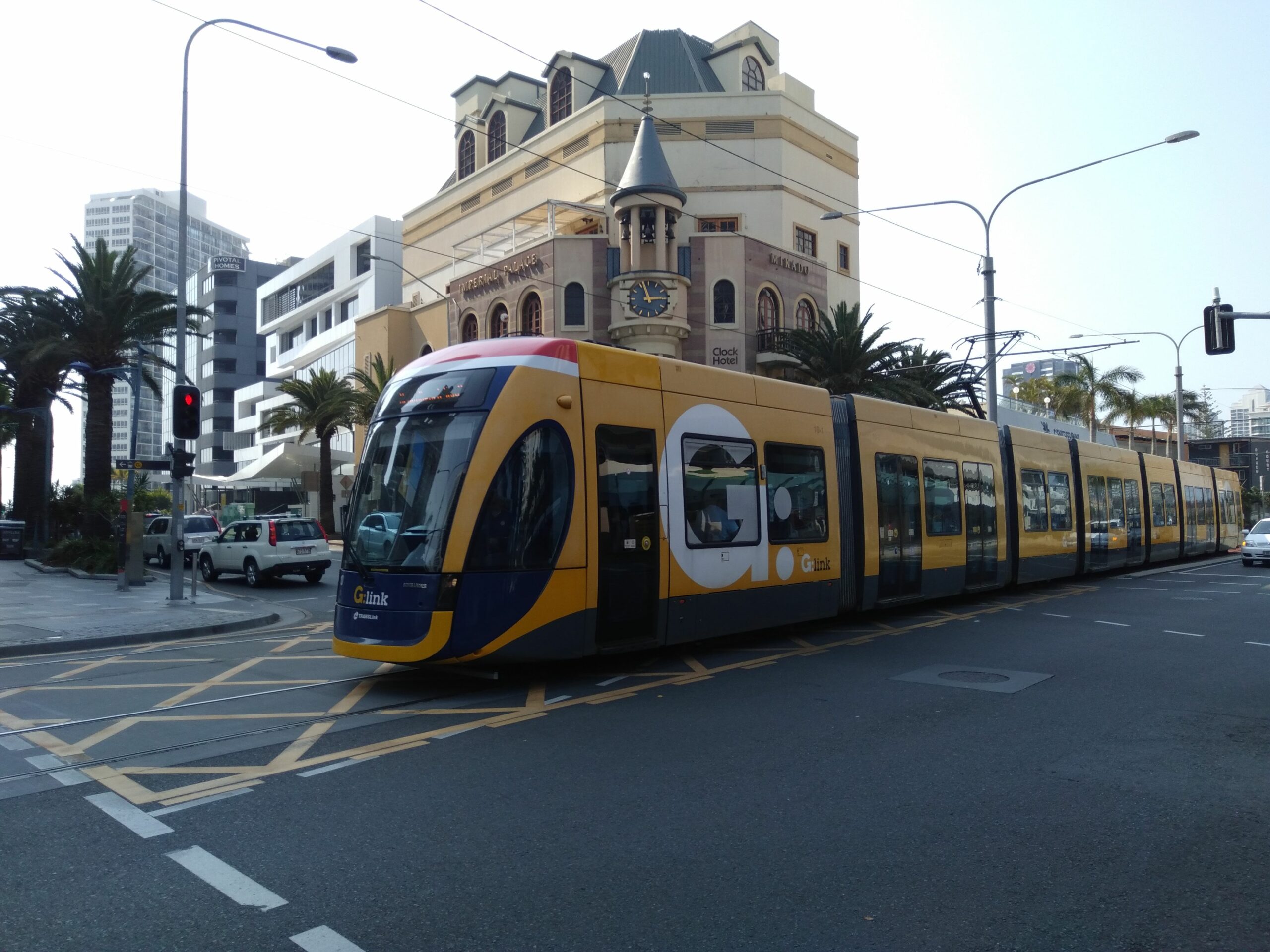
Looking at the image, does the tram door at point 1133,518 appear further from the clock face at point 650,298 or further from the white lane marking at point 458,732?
the white lane marking at point 458,732

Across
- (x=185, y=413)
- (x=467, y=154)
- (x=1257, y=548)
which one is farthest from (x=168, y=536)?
(x=467, y=154)

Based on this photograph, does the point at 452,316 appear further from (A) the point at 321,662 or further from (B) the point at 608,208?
(A) the point at 321,662

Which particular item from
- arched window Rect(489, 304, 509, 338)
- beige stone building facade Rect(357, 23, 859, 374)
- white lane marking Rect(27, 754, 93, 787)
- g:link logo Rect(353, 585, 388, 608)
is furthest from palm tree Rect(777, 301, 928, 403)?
white lane marking Rect(27, 754, 93, 787)

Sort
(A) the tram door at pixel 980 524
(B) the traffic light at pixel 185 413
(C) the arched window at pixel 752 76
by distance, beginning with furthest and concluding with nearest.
A: (C) the arched window at pixel 752 76
(B) the traffic light at pixel 185 413
(A) the tram door at pixel 980 524

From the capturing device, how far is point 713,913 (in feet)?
13.4

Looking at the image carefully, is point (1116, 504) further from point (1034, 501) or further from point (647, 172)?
point (647, 172)

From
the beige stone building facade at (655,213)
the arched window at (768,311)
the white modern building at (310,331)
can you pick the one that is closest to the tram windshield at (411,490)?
the beige stone building facade at (655,213)

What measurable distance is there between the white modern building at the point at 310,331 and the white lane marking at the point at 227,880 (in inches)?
1570

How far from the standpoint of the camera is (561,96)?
47469 mm

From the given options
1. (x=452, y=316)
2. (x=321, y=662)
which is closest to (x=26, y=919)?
(x=321, y=662)

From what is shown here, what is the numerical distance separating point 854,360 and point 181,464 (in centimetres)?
2175

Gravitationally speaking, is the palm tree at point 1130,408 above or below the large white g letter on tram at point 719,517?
above

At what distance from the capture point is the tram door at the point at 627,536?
31.0 feet

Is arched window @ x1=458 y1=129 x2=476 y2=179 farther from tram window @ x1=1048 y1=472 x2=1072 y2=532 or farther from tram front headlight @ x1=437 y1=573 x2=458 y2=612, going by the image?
tram front headlight @ x1=437 y1=573 x2=458 y2=612
